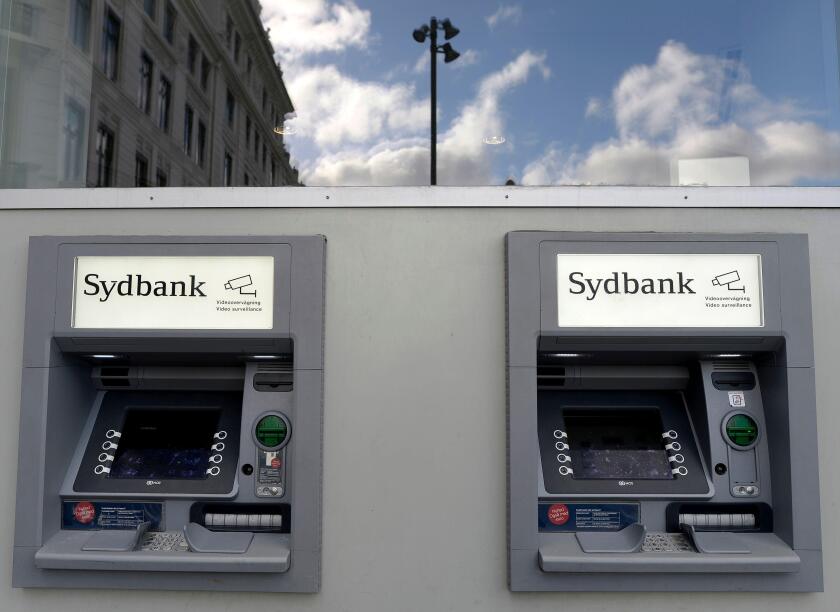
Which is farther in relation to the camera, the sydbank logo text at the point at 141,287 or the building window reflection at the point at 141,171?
the building window reflection at the point at 141,171

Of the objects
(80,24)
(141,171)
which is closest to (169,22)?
(80,24)

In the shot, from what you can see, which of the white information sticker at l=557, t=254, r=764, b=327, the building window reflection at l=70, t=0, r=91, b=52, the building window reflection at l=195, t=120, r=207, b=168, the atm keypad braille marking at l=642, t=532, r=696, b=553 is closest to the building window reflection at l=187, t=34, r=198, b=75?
the building window reflection at l=195, t=120, r=207, b=168

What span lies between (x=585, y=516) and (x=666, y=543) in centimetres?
31

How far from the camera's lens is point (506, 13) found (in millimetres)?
3033

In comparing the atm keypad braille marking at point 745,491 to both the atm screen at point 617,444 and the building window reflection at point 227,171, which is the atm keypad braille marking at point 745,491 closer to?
the atm screen at point 617,444

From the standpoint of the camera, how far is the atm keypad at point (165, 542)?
256 cm

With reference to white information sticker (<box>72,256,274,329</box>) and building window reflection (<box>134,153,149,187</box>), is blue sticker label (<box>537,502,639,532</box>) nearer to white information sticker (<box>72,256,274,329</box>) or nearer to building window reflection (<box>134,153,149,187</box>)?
white information sticker (<box>72,256,274,329</box>)

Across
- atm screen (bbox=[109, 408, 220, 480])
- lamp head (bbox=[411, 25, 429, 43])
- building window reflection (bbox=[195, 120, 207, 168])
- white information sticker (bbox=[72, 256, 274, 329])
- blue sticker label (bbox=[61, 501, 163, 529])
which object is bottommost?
blue sticker label (bbox=[61, 501, 163, 529])

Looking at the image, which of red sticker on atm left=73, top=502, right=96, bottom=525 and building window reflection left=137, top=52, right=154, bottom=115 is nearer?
red sticker on atm left=73, top=502, right=96, bottom=525

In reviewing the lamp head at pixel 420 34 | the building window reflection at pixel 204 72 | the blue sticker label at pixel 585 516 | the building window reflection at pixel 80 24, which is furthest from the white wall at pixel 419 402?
the building window reflection at pixel 80 24

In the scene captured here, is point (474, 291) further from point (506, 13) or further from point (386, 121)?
point (506, 13)

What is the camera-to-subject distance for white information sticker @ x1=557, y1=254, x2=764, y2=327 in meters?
2.57

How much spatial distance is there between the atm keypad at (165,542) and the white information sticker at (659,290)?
1.69 meters

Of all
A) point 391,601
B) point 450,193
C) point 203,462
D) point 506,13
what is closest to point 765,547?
point 391,601
